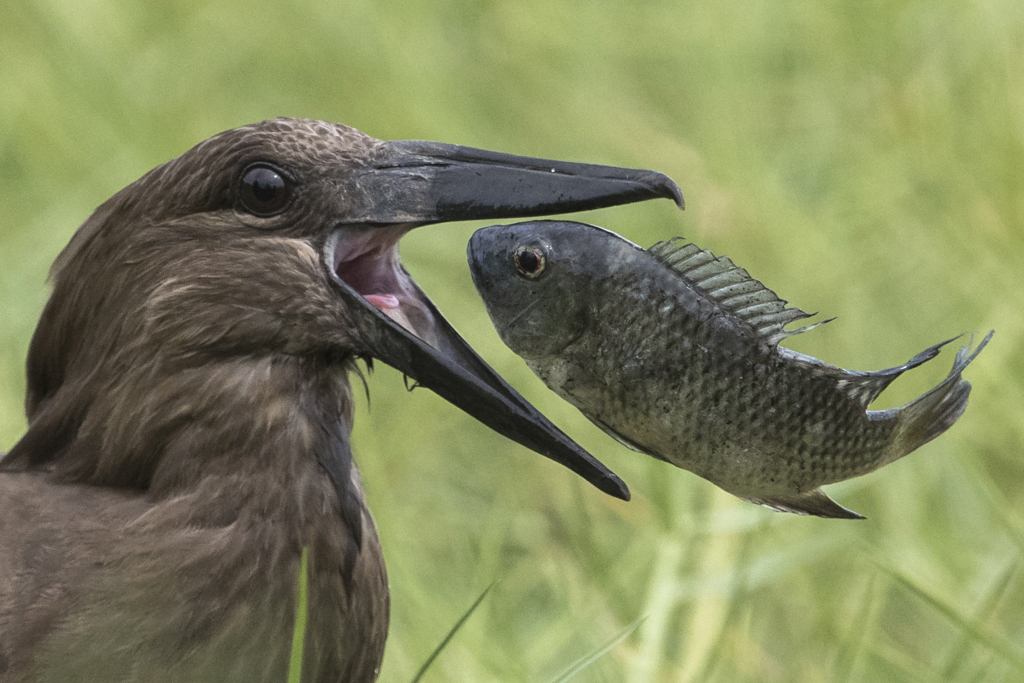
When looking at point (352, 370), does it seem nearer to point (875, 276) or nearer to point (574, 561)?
point (574, 561)

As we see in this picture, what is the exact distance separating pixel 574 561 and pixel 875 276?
124 centimetres

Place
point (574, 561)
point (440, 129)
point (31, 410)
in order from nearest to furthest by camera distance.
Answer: point (31, 410)
point (574, 561)
point (440, 129)

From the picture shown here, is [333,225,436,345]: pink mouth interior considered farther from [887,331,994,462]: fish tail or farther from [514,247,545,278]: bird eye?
[887,331,994,462]: fish tail

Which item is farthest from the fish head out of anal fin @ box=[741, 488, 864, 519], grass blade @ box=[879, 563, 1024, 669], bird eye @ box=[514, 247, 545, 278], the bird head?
grass blade @ box=[879, 563, 1024, 669]

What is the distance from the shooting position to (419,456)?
12.2 feet

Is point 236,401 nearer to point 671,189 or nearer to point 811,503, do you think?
point 671,189

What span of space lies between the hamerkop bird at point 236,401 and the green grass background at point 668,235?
0.68 m

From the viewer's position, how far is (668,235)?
13.6 feet

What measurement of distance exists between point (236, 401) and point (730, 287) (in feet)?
1.95

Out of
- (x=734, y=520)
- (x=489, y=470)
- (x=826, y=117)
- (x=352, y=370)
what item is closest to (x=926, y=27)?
(x=826, y=117)

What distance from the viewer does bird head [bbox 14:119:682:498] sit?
1.73 m

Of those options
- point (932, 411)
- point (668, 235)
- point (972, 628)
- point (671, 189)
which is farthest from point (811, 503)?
point (668, 235)

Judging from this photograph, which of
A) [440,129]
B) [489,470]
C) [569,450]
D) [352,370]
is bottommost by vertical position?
[569,450]

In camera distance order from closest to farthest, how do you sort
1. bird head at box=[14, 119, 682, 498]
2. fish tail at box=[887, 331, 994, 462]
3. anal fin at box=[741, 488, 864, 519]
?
fish tail at box=[887, 331, 994, 462] < anal fin at box=[741, 488, 864, 519] < bird head at box=[14, 119, 682, 498]
